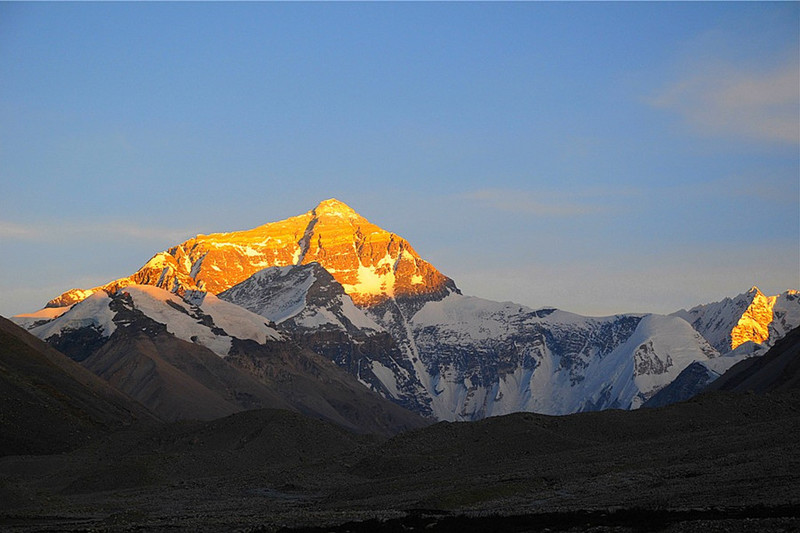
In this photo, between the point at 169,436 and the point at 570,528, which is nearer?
the point at 570,528

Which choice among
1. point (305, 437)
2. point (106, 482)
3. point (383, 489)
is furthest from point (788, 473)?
point (305, 437)

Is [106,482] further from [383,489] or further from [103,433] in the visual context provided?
[103,433]

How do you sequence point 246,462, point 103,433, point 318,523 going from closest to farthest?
point 318,523, point 246,462, point 103,433

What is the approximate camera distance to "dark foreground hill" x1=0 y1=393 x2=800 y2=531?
7344 cm

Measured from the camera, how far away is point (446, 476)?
113125mm

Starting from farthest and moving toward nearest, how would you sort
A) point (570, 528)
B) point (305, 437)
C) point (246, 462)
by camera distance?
point (305, 437)
point (246, 462)
point (570, 528)

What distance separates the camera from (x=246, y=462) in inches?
5817

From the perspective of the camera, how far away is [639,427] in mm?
131750

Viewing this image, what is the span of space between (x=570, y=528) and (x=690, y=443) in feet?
161

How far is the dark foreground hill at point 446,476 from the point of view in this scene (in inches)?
2891

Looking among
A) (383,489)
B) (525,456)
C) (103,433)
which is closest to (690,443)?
(525,456)

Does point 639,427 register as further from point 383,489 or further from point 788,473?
point 788,473

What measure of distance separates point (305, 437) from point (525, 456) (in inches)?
1780

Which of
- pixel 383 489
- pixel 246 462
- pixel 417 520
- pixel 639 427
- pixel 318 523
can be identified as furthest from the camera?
pixel 246 462
